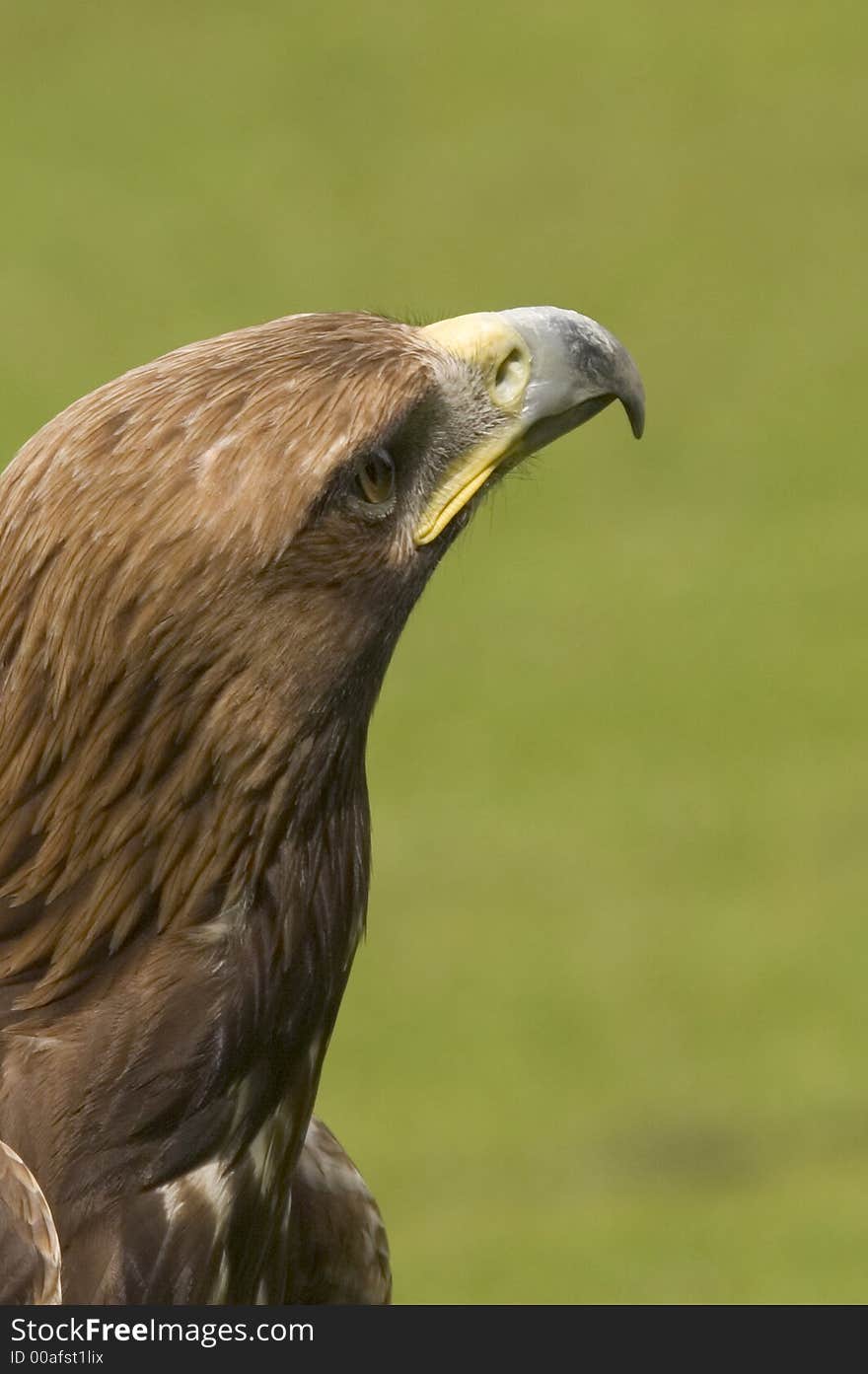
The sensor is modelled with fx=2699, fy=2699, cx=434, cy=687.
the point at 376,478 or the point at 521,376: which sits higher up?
the point at 521,376

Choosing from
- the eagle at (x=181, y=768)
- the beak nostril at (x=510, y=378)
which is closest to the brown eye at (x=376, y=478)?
the eagle at (x=181, y=768)

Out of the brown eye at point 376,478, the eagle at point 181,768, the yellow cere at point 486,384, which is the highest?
the yellow cere at point 486,384

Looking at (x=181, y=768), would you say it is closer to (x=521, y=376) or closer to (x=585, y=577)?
(x=521, y=376)

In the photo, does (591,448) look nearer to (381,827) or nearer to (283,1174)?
(381,827)

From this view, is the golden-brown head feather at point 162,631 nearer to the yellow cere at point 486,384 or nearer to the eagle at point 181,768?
the eagle at point 181,768

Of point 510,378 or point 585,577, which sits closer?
point 510,378

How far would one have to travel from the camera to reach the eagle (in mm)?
1934

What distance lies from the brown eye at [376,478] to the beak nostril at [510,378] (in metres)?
0.15

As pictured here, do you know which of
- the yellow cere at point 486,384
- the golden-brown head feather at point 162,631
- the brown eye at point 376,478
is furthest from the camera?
the yellow cere at point 486,384

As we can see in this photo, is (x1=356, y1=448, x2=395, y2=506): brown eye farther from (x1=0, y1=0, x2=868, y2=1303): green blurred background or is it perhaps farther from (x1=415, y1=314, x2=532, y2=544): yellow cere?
(x1=0, y1=0, x2=868, y2=1303): green blurred background

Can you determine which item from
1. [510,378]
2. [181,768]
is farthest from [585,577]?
[181,768]

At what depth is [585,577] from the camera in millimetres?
5914

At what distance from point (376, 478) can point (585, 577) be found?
12.7 ft

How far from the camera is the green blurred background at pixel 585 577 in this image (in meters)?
4.64
